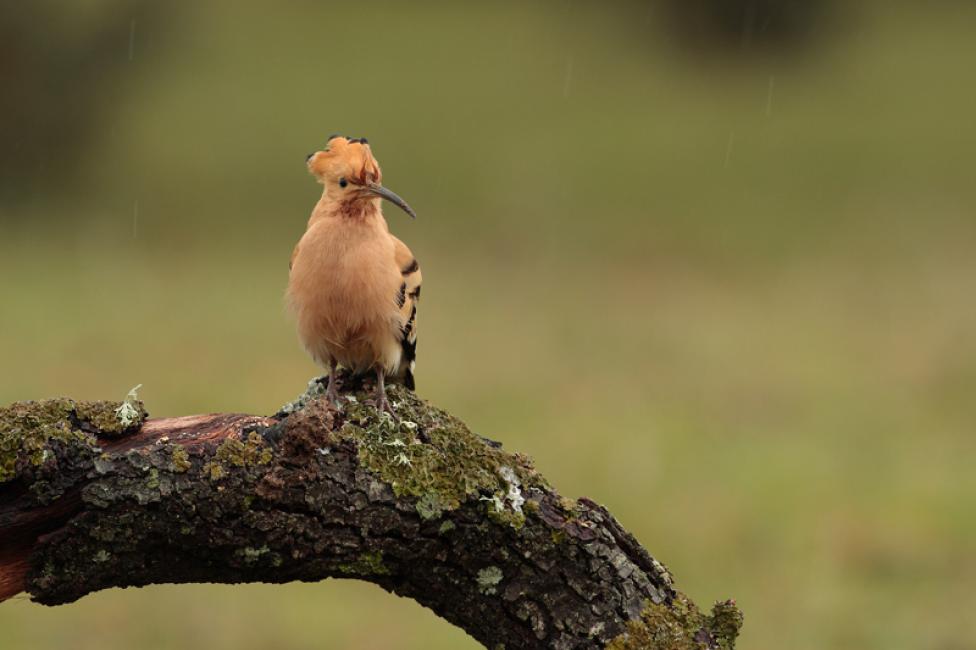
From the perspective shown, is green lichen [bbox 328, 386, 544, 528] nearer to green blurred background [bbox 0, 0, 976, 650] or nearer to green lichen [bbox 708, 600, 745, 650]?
green lichen [bbox 708, 600, 745, 650]

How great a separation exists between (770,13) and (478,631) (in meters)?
26.5

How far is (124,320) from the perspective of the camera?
1447cm

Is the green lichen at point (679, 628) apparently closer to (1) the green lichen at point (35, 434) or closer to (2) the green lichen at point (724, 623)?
(2) the green lichen at point (724, 623)

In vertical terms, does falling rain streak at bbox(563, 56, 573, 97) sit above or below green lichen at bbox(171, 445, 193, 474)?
above

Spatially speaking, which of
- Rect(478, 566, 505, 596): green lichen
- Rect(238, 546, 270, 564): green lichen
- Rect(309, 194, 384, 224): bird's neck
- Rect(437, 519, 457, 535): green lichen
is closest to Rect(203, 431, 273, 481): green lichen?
Rect(238, 546, 270, 564): green lichen

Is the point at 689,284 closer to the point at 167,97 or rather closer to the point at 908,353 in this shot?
the point at 908,353

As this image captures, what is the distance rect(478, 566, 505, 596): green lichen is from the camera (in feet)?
11.3

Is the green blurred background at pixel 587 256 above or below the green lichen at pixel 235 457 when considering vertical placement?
above

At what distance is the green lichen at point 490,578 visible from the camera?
11.3 feet

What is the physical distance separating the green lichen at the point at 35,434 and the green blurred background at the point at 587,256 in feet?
14.7

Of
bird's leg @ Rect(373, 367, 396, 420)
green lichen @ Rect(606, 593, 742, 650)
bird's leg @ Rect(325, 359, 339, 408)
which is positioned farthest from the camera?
bird's leg @ Rect(325, 359, 339, 408)

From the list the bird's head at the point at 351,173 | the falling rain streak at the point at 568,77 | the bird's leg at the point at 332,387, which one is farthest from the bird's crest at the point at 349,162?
the falling rain streak at the point at 568,77

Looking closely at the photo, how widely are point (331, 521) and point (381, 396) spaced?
575 millimetres

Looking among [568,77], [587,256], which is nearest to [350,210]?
[587,256]
